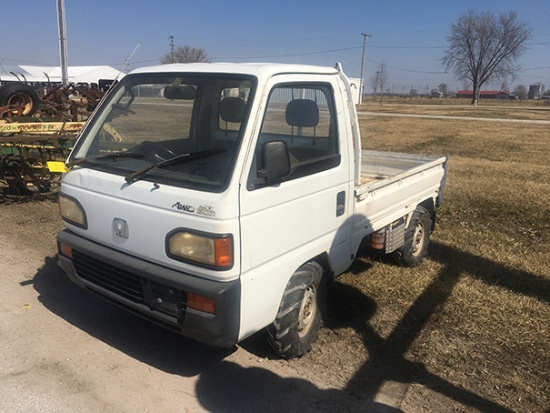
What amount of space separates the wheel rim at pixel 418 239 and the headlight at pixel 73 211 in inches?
134

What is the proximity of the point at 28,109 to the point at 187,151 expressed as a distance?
714cm

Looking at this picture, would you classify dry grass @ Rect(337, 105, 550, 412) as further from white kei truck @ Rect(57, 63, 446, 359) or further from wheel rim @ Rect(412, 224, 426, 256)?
white kei truck @ Rect(57, 63, 446, 359)

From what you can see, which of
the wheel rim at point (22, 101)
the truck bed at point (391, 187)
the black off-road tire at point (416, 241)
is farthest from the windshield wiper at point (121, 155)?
the wheel rim at point (22, 101)

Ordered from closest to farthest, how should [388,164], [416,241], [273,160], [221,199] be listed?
[221,199] < [273,160] < [416,241] < [388,164]

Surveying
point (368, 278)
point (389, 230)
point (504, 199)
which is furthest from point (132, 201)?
point (504, 199)

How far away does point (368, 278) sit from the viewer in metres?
4.94

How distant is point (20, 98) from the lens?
877 cm

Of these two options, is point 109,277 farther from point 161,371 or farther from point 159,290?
point 161,371

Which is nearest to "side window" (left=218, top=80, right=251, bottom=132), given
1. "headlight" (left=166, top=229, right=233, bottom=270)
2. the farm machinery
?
"headlight" (left=166, top=229, right=233, bottom=270)

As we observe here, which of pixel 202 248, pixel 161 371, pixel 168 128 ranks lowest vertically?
pixel 161 371

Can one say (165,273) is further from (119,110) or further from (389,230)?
(389,230)

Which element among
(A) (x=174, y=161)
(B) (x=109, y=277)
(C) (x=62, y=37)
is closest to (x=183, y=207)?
(A) (x=174, y=161)

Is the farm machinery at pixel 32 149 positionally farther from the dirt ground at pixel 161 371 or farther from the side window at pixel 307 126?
the side window at pixel 307 126

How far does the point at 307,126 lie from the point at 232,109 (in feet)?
1.90
